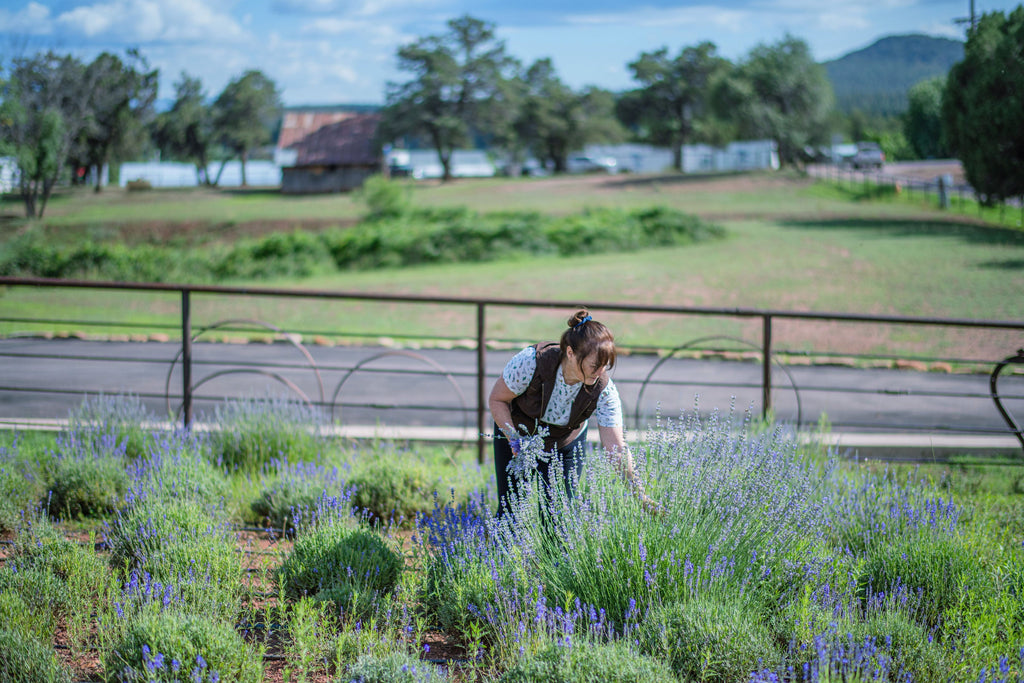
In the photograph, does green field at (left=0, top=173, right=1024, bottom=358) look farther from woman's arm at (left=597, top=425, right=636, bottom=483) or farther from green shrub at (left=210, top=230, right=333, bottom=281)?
woman's arm at (left=597, top=425, right=636, bottom=483)

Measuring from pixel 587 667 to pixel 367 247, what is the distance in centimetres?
2479

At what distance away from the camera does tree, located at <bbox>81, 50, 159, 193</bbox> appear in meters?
24.7

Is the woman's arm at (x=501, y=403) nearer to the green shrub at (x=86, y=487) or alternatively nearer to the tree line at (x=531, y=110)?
the green shrub at (x=86, y=487)

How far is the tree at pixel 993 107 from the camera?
1338 centimetres

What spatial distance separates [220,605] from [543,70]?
57.1 meters

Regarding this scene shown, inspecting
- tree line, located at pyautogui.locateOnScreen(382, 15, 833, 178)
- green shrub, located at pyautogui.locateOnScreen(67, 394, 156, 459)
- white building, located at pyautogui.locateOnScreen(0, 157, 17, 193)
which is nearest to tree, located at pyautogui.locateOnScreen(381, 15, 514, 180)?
tree line, located at pyautogui.locateOnScreen(382, 15, 833, 178)

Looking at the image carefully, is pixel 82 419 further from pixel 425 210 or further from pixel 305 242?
pixel 425 210

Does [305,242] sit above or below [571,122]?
below

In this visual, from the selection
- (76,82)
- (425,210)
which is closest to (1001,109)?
(425,210)

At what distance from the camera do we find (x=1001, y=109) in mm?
14188

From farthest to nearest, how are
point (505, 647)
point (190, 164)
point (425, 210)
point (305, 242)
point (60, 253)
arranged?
1. point (190, 164)
2. point (425, 210)
3. point (305, 242)
4. point (60, 253)
5. point (505, 647)

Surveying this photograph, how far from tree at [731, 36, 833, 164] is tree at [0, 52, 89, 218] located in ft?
108

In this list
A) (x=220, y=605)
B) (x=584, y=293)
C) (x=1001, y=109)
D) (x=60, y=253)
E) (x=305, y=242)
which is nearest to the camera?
(x=220, y=605)

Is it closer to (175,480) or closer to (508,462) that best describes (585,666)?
(508,462)
